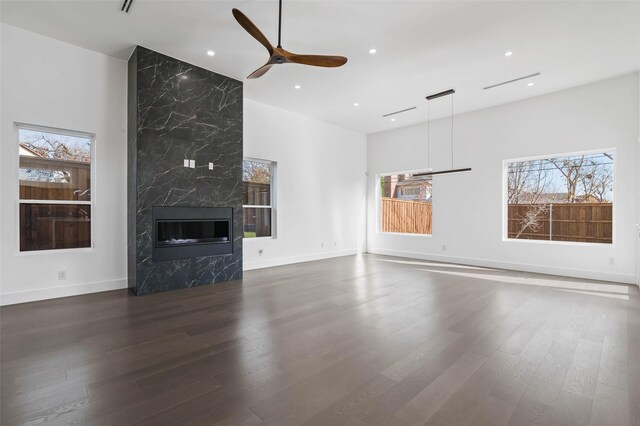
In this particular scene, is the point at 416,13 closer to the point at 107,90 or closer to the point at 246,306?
the point at 246,306

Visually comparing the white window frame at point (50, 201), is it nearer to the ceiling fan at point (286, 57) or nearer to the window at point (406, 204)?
the ceiling fan at point (286, 57)

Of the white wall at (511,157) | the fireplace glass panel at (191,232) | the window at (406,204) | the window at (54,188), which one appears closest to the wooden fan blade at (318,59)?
the fireplace glass panel at (191,232)

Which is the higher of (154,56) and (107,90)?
(154,56)

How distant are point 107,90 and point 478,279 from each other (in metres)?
6.65

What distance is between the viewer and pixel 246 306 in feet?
12.3

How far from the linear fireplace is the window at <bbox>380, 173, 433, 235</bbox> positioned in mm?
4872

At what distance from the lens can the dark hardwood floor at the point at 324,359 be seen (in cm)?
178

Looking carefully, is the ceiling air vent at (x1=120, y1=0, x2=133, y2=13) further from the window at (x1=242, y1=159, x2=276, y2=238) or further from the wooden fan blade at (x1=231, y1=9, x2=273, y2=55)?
the window at (x1=242, y1=159, x2=276, y2=238)

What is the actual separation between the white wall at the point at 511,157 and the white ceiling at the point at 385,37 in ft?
1.69

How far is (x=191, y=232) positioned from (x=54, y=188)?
1.87 meters

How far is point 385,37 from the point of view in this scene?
397cm

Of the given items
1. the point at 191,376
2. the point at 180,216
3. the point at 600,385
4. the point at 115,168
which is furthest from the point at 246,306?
the point at 600,385

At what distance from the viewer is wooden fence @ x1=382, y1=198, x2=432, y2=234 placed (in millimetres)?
7828

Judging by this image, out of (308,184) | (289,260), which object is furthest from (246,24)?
(289,260)
